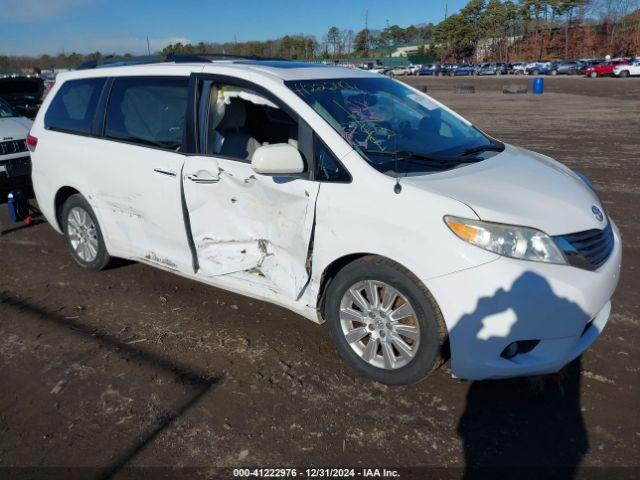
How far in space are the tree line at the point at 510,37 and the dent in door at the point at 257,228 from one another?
74.1 metres

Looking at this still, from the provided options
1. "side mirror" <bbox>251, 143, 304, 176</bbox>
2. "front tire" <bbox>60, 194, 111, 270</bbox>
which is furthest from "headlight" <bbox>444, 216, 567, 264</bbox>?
"front tire" <bbox>60, 194, 111, 270</bbox>

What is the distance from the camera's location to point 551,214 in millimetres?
2967

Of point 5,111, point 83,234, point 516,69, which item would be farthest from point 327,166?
point 516,69

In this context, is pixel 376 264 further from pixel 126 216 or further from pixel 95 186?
pixel 95 186

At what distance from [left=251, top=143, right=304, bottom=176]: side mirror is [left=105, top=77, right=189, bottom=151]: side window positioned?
102 cm

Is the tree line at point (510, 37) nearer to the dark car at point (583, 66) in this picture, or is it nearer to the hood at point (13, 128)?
the dark car at point (583, 66)

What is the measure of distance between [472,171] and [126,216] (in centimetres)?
280

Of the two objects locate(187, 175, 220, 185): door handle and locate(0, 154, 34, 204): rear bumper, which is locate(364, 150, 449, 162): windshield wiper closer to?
locate(187, 175, 220, 185): door handle

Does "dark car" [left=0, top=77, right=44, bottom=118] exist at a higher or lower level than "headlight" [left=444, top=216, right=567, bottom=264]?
higher

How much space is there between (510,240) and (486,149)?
4.56ft

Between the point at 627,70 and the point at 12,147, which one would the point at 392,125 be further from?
the point at 627,70

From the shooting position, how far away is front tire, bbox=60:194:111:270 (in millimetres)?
4879

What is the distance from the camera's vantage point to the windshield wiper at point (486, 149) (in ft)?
12.5

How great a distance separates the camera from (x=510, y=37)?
331 ft
